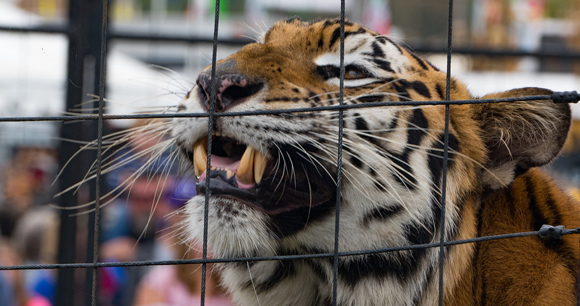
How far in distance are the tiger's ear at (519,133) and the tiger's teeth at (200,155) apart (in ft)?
2.46

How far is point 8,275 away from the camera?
12.1 feet

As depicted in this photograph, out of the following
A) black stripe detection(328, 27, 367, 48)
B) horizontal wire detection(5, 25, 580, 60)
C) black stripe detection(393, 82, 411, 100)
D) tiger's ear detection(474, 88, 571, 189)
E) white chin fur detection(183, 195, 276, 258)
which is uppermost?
horizontal wire detection(5, 25, 580, 60)

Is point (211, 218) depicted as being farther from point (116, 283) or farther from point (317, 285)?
point (116, 283)

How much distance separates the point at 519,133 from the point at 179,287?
2467 millimetres

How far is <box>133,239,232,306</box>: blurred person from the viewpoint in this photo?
3.35m

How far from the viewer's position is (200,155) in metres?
1.40

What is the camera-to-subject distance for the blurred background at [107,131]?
258 cm

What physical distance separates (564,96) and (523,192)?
0.56m

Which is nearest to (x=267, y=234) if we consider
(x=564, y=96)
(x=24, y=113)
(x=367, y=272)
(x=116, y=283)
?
(x=367, y=272)

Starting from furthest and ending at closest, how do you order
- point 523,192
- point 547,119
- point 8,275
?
point 8,275 < point 523,192 < point 547,119

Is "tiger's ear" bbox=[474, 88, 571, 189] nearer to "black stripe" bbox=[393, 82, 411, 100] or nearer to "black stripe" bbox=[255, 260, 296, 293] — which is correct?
"black stripe" bbox=[393, 82, 411, 100]

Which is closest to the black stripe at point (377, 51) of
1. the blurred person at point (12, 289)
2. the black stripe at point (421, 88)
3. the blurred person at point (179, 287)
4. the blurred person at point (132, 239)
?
the black stripe at point (421, 88)

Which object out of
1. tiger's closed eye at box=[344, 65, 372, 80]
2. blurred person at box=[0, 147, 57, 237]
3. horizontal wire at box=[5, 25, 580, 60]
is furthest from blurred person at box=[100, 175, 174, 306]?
tiger's closed eye at box=[344, 65, 372, 80]

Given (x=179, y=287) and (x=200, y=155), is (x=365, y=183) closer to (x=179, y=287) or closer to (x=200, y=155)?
(x=200, y=155)
